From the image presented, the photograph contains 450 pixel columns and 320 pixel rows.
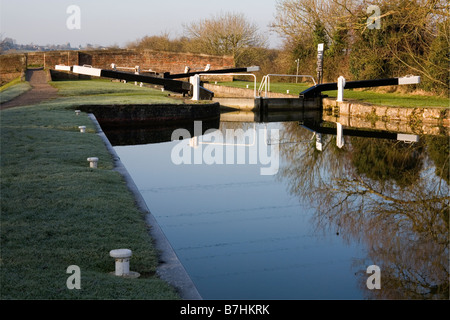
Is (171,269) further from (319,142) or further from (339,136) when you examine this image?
(339,136)

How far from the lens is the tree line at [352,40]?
1619cm

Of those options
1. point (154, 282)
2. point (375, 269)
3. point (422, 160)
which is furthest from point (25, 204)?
point (422, 160)

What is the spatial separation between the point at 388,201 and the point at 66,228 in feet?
11.9

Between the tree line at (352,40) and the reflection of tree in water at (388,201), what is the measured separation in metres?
6.31

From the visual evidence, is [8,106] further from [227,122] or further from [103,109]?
[227,122]

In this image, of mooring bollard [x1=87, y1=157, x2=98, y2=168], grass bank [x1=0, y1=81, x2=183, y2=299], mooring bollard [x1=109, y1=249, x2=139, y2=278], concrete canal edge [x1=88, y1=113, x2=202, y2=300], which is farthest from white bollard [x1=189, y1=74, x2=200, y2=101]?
mooring bollard [x1=109, y1=249, x2=139, y2=278]

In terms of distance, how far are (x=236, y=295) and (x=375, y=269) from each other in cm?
114

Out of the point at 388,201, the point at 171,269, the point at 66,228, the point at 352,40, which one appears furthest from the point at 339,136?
the point at 352,40

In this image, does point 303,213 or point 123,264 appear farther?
point 303,213

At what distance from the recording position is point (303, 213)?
5754mm

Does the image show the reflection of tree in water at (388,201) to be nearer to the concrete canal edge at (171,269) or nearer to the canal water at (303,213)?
the canal water at (303,213)

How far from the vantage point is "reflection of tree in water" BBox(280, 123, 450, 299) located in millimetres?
4036

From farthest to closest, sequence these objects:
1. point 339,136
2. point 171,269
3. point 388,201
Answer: point 339,136 < point 388,201 < point 171,269
